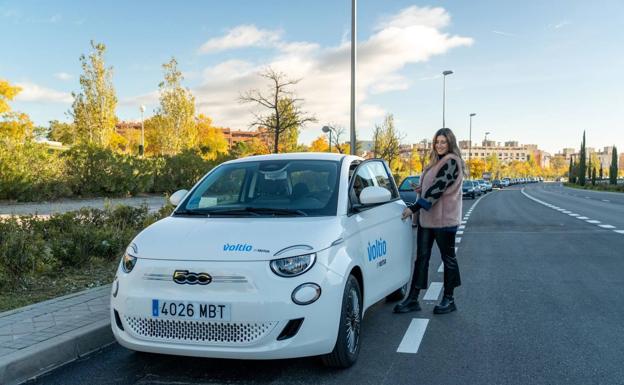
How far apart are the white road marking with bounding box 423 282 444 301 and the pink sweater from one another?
1.18m

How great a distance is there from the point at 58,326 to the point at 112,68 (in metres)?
34.0

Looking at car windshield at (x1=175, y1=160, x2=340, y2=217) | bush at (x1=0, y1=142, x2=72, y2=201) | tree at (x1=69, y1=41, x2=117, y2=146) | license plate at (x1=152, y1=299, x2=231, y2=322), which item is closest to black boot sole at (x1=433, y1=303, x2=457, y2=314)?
car windshield at (x1=175, y1=160, x2=340, y2=217)

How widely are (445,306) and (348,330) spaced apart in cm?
203

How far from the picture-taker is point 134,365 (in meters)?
4.36

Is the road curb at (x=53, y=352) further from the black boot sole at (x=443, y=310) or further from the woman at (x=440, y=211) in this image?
the black boot sole at (x=443, y=310)

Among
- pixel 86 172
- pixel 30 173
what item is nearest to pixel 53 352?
pixel 30 173

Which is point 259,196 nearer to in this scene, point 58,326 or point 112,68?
point 58,326

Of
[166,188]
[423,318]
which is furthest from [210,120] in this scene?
[423,318]

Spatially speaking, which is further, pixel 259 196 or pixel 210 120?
pixel 210 120

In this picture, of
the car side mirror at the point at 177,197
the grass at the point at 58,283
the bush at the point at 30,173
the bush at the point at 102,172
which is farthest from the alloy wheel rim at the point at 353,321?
the bush at the point at 102,172

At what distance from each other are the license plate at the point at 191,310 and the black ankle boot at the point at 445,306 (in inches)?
114

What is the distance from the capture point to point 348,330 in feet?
13.8

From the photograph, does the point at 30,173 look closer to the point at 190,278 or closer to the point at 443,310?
the point at 443,310

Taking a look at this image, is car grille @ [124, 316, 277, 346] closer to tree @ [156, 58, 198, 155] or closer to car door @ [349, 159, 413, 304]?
car door @ [349, 159, 413, 304]
